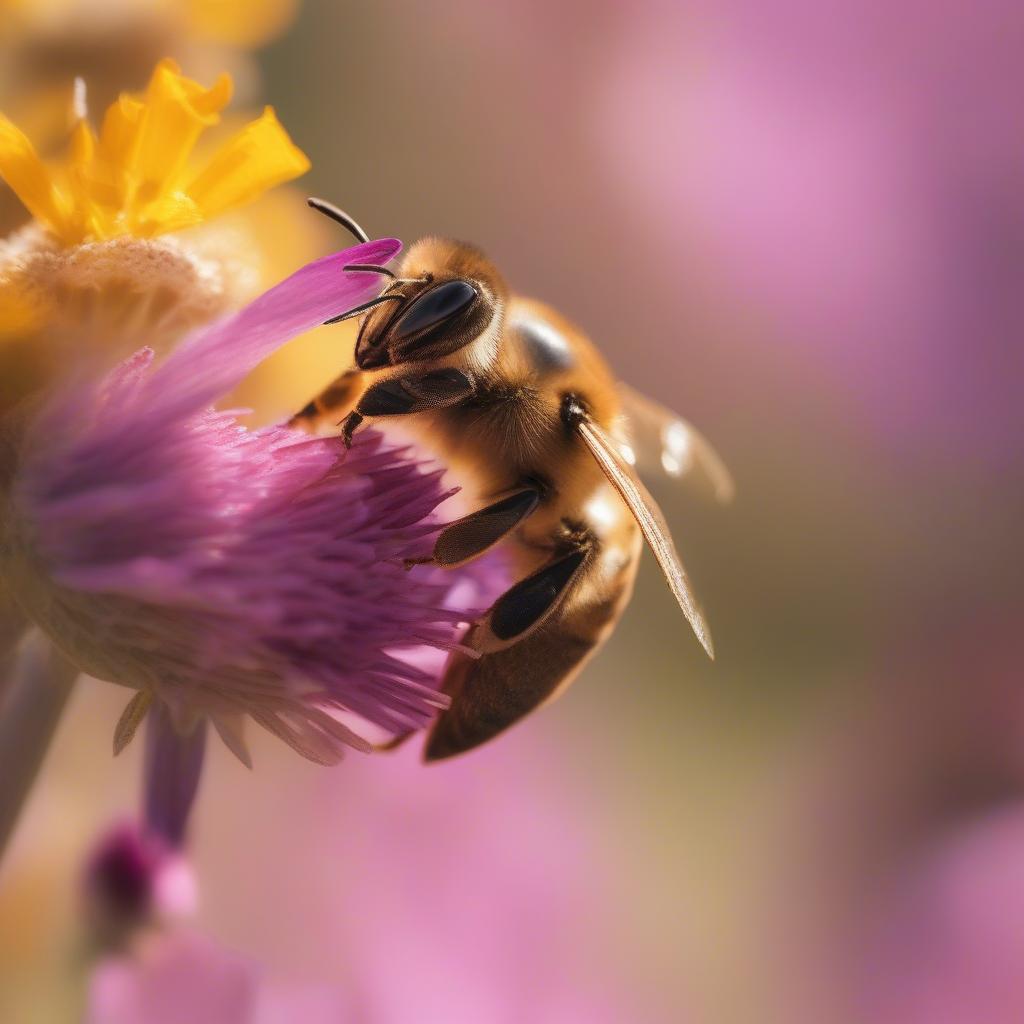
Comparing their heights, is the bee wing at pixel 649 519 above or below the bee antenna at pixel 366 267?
below

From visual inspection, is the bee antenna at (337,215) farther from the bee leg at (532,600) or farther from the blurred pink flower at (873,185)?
the blurred pink flower at (873,185)

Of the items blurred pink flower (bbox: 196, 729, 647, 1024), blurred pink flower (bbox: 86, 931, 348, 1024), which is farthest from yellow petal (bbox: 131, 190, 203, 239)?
blurred pink flower (bbox: 196, 729, 647, 1024)

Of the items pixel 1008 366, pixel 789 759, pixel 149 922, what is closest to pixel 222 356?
pixel 149 922

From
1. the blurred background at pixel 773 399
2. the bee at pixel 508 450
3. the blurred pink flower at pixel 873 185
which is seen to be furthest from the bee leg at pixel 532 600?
the blurred pink flower at pixel 873 185

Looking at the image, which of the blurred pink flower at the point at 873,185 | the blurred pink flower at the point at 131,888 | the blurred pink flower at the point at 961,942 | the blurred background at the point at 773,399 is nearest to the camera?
the blurred pink flower at the point at 131,888

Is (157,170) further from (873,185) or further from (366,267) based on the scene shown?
(873,185)

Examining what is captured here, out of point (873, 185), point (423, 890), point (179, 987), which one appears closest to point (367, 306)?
point (179, 987)

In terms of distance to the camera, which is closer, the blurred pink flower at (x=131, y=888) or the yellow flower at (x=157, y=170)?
→ the yellow flower at (x=157, y=170)
